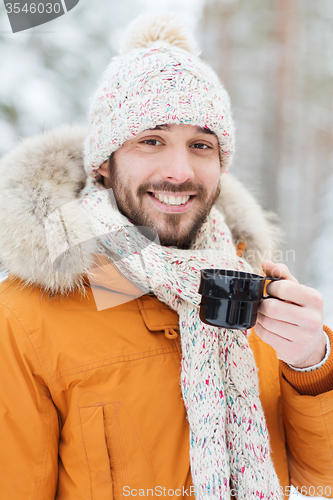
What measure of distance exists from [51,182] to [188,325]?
0.79 metres

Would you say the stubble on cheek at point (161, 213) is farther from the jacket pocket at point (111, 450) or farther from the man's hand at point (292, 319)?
the jacket pocket at point (111, 450)

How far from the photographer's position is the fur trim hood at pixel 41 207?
1130 mm

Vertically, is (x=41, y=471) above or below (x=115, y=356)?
below

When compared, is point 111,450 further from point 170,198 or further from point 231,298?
point 170,198

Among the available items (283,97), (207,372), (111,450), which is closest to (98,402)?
(111,450)

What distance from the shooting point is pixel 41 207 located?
120cm

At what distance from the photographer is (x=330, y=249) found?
4211 millimetres

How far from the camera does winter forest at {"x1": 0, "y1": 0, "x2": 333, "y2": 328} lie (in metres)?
3.51

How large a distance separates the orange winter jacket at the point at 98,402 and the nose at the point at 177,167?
50cm

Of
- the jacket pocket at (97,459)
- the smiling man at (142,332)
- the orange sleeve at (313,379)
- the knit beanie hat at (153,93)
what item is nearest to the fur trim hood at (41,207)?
the smiling man at (142,332)

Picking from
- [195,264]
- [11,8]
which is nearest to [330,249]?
[195,264]

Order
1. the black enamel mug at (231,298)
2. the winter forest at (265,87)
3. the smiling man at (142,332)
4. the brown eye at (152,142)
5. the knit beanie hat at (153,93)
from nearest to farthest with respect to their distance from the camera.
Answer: the black enamel mug at (231,298)
the smiling man at (142,332)
the knit beanie hat at (153,93)
the brown eye at (152,142)
the winter forest at (265,87)

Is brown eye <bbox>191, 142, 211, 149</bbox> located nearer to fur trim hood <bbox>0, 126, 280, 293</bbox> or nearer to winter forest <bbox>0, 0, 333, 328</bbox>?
fur trim hood <bbox>0, 126, 280, 293</bbox>

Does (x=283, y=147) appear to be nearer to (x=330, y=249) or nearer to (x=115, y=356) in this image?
(x=330, y=249)
